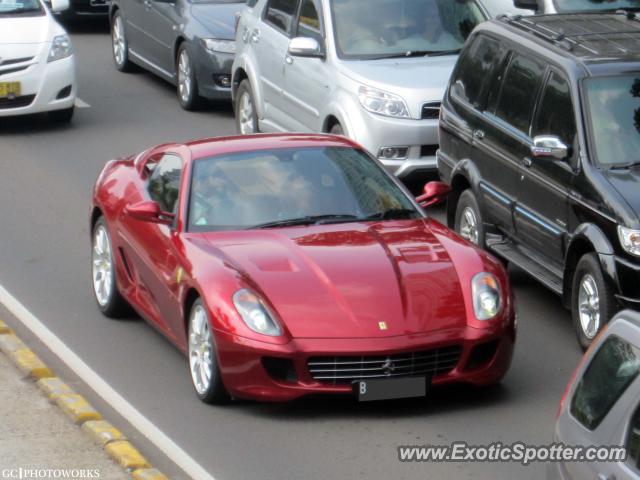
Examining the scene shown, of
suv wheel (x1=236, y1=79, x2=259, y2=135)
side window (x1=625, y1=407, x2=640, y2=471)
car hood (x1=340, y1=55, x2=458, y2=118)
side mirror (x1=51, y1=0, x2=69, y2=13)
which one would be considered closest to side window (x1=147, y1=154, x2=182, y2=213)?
car hood (x1=340, y1=55, x2=458, y2=118)

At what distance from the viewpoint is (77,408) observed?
31.3ft

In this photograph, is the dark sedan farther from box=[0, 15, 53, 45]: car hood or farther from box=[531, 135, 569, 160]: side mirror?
box=[531, 135, 569, 160]: side mirror

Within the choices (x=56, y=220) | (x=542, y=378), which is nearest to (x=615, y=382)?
(x=542, y=378)

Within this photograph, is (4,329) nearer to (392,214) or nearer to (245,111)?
(392,214)

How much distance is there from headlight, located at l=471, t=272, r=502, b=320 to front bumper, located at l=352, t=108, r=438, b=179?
4.99 m

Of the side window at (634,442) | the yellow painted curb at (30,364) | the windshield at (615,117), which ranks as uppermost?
the side window at (634,442)

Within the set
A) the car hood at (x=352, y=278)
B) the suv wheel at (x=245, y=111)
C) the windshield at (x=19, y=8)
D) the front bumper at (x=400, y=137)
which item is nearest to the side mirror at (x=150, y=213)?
the car hood at (x=352, y=278)

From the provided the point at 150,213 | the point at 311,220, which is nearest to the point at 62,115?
the point at 150,213

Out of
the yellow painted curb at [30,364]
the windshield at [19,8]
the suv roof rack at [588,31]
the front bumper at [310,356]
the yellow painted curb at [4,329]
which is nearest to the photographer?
the front bumper at [310,356]

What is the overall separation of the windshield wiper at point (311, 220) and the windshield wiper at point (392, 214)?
0.45ft

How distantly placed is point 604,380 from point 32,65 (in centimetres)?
1335

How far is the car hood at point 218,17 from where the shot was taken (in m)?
19.5

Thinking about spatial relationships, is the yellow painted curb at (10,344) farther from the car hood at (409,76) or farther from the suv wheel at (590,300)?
the car hood at (409,76)

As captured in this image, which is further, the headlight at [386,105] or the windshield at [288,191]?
the headlight at [386,105]
